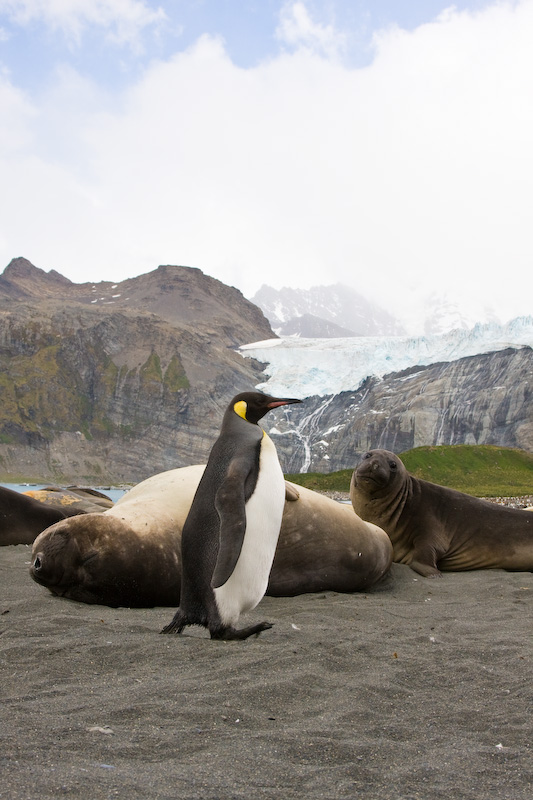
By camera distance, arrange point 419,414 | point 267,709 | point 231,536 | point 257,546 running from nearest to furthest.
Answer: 1. point 267,709
2. point 231,536
3. point 257,546
4. point 419,414

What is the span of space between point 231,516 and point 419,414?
77558 mm

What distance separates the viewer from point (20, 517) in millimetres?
9227

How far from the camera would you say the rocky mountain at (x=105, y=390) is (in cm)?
9994

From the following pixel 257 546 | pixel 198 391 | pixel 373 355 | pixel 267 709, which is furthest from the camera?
pixel 198 391

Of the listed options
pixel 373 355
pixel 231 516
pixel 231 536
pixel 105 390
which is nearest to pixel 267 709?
pixel 231 536

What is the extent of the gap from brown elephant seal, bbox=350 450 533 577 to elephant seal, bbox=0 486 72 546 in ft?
14.0

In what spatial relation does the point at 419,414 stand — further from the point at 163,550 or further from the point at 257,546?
the point at 257,546

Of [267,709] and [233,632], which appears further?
[233,632]

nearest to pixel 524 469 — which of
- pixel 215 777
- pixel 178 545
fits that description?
pixel 178 545

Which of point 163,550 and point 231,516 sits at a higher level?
point 231,516

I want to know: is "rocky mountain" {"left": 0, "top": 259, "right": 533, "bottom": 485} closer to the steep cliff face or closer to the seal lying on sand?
the steep cliff face

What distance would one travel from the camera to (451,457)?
4494 centimetres

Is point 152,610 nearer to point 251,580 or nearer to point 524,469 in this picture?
point 251,580

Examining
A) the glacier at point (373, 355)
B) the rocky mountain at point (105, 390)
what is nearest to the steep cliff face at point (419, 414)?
the glacier at point (373, 355)
